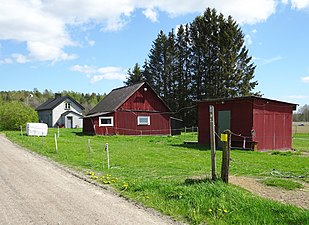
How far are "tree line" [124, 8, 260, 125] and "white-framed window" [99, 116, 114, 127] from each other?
16634 millimetres

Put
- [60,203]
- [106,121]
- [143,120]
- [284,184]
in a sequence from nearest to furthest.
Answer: [60,203] < [284,184] < [106,121] < [143,120]

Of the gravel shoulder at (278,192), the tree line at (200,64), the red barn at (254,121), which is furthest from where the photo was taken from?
the tree line at (200,64)

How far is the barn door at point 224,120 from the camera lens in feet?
72.9

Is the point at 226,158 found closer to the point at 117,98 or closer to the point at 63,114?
the point at 117,98

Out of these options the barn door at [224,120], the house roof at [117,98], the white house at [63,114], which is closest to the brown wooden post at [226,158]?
the barn door at [224,120]

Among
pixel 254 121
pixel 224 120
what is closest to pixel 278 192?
pixel 254 121

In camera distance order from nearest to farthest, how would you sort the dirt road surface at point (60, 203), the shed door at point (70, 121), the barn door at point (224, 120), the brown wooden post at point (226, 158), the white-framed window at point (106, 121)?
1. the dirt road surface at point (60, 203)
2. the brown wooden post at point (226, 158)
3. the barn door at point (224, 120)
4. the white-framed window at point (106, 121)
5. the shed door at point (70, 121)

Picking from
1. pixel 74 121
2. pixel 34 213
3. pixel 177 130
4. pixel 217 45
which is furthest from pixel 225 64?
pixel 34 213

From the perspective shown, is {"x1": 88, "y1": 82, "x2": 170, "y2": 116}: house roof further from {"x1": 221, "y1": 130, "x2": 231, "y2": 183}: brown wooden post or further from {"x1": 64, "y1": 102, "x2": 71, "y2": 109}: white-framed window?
{"x1": 221, "y1": 130, "x2": 231, "y2": 183}: brown wooden post

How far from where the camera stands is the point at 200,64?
5144 cm

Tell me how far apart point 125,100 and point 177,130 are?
790 cm

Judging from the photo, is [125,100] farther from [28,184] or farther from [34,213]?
[34,213]

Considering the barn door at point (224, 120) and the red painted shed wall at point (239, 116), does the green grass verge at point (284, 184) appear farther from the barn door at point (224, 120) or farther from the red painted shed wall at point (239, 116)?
the barn door at point (224, 120)

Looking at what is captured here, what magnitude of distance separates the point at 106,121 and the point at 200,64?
22.1m
